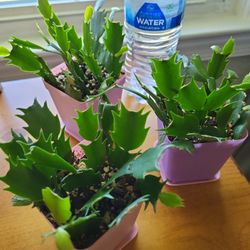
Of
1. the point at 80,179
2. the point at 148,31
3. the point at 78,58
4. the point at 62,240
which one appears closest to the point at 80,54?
the point at 78,58

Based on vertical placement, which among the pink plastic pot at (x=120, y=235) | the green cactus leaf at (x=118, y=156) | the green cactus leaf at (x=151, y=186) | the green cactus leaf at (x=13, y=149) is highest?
the green cactus leaf at (x=13, y=149)

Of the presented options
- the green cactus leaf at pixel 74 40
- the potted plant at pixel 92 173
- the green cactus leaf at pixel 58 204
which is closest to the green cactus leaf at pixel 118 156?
the potted plant at pixel 92 173

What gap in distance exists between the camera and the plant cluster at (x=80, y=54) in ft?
1.75

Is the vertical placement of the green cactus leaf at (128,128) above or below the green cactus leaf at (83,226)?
above

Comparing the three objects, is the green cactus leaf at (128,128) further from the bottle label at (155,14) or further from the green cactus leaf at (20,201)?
the bottle label at (155,14)

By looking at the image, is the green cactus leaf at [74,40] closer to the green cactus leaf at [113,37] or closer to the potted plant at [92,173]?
the green cactus leaf at [113,37]

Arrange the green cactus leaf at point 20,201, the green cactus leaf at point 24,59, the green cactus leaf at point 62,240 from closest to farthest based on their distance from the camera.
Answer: the green cactus leaf at point 62,240 < the green cactus leaf at point 20,201 < the green cactus leaf at point 24,59

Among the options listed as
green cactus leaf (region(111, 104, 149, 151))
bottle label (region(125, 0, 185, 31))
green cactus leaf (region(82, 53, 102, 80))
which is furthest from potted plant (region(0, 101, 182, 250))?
bottle label (region(125, 0, 185, 31))

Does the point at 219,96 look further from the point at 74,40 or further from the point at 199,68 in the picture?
the point at 74,40

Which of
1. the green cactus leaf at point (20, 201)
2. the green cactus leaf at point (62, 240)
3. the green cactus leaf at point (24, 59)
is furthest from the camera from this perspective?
the green cactus leaf at point (24, 59)

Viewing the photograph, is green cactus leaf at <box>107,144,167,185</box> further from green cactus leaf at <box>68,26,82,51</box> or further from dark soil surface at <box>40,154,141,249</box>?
green cactus leaf at <box>68,26,82,51</box>

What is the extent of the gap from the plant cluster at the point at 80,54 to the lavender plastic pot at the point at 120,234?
0.12 m

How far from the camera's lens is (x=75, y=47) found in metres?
0.58

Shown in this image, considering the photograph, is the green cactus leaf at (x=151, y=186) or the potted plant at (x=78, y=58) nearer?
the green cactus leaf at (x=151, y=186)
